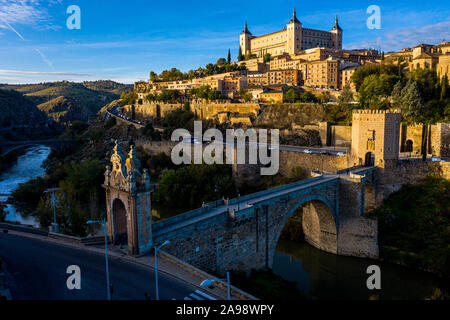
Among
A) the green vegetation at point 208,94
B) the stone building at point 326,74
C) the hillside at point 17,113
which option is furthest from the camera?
the hillside at point 17,113

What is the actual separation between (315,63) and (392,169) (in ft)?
153

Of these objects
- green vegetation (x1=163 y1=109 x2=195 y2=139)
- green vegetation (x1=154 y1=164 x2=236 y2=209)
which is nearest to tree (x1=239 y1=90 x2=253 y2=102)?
green vegetation (x1=163 y1=109 x2=195 y2=139)

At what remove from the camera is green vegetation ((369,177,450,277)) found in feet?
73.2

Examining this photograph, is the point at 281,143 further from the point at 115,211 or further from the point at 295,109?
the point at 115,211

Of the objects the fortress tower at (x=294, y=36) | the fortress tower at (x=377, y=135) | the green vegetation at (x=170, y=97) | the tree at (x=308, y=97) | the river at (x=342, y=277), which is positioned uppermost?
the fortress tower at (x=294, y=36)

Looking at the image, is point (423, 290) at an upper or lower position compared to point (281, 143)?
lower

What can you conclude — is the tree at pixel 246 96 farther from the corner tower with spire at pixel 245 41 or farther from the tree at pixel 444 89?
the corner tower with spire at pixel 245 41

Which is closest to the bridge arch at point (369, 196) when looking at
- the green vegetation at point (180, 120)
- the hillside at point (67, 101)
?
the green vegetation at point (180, 120)

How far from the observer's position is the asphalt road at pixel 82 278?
11000 millimetres

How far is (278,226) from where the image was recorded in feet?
64.8

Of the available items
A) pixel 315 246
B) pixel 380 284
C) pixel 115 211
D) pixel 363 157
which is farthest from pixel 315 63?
pixel 115 211

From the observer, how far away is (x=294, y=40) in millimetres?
93875

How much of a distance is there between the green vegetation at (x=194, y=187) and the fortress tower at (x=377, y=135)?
45.7 feet

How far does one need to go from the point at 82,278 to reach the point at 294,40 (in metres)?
94.1
